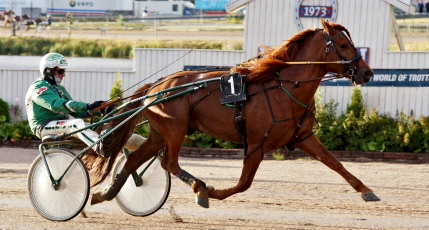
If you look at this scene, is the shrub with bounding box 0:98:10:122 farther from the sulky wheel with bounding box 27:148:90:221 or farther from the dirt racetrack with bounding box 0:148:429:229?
the sulky wheel with bounding box 27:148:90:221

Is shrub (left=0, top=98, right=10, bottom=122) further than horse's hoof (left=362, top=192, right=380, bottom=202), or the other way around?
shrub (left=0, top=98, right=10, bottom=122)

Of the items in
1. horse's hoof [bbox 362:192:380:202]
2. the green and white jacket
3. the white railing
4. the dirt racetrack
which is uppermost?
the white railing

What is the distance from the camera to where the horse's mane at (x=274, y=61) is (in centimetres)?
484

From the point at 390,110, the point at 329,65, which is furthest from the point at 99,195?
the point at 390,110

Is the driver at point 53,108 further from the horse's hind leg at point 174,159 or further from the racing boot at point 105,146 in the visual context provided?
the horse's hind leg at point 174,159

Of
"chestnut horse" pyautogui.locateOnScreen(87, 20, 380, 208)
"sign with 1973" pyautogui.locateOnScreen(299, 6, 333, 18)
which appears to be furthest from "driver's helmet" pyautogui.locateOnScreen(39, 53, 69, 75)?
"sign with 1973" pyautogui.locateOnScreen(299, 6, 333, 18)

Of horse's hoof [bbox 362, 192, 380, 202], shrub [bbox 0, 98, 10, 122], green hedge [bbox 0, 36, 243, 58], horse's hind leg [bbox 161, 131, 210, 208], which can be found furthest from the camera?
green hedge [bbox 0, 36, 243, 58]

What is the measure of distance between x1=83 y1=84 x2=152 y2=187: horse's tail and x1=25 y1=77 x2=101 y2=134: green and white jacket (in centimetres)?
42

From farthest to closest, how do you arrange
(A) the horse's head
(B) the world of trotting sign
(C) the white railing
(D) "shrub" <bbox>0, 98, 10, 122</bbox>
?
(C) the white railing, (D) "shrub" <bbox>0, 98, 10, 122</bbox>, (B) the world of trotting sign, (A) the horse's head

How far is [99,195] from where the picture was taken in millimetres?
5371

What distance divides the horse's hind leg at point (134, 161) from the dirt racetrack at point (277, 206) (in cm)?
24

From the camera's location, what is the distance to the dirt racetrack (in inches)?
198

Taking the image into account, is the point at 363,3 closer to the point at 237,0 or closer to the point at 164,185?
the point at 237,0

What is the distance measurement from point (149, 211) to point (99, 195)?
546 millimetres
